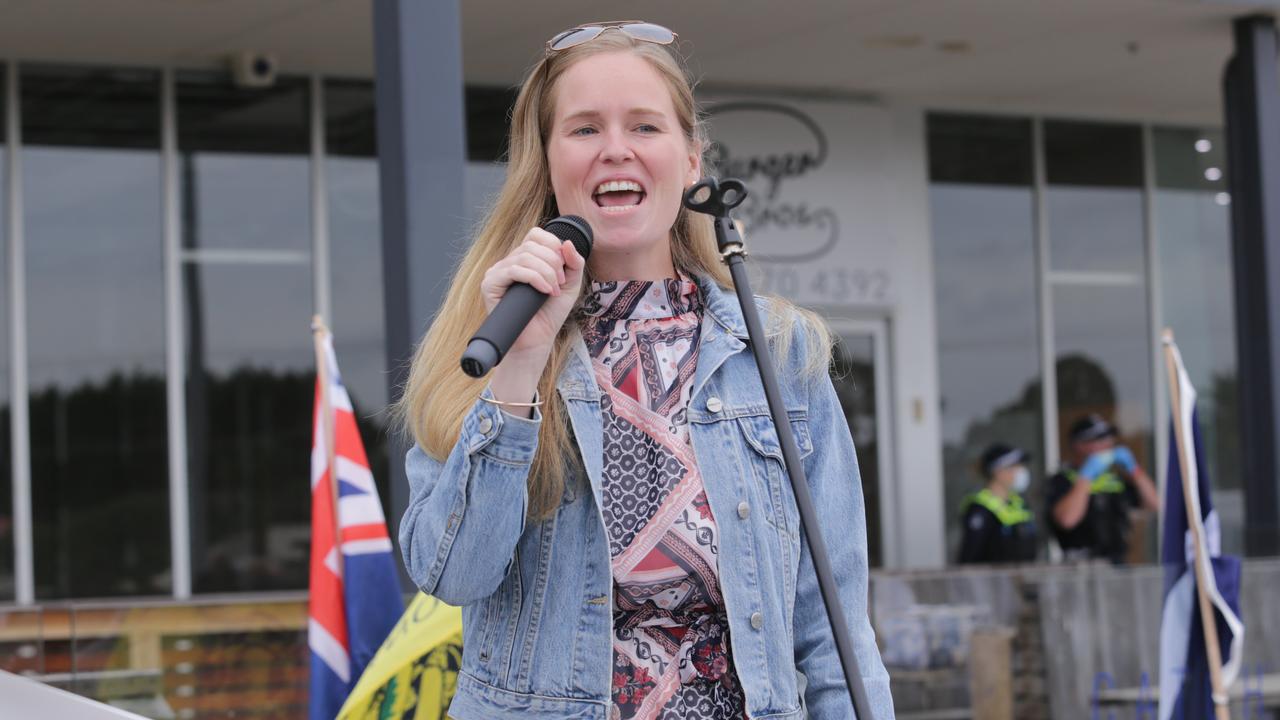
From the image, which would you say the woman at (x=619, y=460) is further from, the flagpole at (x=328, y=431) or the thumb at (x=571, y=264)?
the flagpole at (x=328, y=431)

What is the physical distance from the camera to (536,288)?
1.89 metres

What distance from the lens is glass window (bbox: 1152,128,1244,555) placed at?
42.9ft

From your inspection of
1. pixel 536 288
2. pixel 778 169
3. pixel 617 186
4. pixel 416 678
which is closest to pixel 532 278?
pixel 536 288

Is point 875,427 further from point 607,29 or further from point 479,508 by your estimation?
point 479,508

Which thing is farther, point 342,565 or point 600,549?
point 342,565

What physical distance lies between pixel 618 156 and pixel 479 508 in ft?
1.74

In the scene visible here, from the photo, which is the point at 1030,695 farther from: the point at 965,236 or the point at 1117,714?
the point at 965,236

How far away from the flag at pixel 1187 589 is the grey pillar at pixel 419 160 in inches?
126

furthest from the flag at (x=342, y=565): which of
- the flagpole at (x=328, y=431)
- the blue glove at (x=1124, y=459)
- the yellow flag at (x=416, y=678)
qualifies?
the blue glove at (x=1124, y=459)

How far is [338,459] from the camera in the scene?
4949mm

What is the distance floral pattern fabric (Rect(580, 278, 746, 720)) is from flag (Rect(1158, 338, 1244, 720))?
4637 mm

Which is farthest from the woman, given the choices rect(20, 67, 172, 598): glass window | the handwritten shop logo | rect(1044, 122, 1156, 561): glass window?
rect(1044, 122, 1156, 561): glass window

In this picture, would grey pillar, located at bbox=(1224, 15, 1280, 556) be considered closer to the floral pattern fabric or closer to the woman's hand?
the floral pattern fabric

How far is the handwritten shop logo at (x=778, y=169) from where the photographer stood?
1140cm
